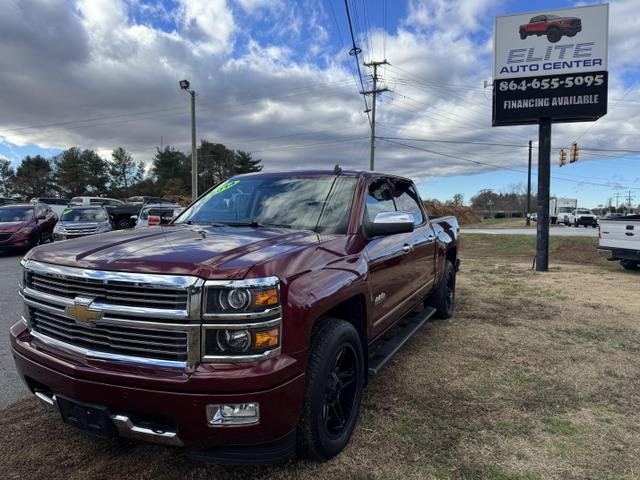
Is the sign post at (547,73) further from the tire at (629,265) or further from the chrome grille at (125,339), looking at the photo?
the chrome grille at (125,339)

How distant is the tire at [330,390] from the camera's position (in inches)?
100

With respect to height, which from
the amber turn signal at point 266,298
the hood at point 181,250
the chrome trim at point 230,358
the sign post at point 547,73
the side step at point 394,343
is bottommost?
the side step at point 394,343

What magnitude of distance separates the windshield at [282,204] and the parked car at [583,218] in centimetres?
4872

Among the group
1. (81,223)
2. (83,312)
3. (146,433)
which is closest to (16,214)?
(81,223)

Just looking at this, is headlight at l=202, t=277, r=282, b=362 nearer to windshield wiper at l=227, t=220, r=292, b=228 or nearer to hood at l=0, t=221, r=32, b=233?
windshield wiper at l=227, t=220, r=292, b=228

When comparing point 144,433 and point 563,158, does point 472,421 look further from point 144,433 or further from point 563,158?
point 563,158

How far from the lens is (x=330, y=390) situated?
2820 millimetres

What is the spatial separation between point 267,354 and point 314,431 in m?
0.65

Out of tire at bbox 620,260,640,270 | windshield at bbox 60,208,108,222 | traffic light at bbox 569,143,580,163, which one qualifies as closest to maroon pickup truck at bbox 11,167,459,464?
tire at bbox 620,260,640,270

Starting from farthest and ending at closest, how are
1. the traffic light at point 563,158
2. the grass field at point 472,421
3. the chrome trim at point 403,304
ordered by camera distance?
the traffic light at point 563,158, the chrome trim at point 403,304, the grass field at point 472,421

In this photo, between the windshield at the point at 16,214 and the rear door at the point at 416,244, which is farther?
the windshield at the point at 16,214

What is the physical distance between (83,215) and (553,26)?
49.3 feet

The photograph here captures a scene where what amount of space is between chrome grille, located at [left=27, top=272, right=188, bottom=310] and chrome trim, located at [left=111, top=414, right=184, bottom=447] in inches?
22.5

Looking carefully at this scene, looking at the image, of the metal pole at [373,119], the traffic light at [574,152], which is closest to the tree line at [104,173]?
the metal pole at [373,119]
